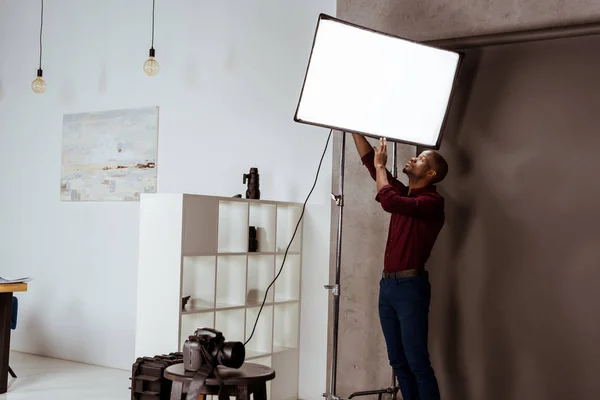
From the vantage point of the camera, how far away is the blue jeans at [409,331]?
3.90 m

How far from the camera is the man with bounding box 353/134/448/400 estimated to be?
390 centimetres

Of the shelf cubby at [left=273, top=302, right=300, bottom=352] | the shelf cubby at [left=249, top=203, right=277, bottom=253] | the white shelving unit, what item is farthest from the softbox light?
the shelf cubby at [left=273, top=302, right=300, bottom=352]

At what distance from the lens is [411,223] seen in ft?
13.0

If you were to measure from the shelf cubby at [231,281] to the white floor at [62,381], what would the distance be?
1.01 m

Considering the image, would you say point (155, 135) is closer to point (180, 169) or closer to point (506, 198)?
point (180, 169)

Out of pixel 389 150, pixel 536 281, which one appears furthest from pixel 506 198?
pixel 389 150

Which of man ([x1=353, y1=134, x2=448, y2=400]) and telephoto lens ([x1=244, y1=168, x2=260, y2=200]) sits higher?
telephoto lens ([x1=244, y1=168, x2=260, y2=200])

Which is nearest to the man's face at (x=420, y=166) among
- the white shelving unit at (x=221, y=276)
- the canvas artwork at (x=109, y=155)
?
the white shelving unit at (x=221, y=276)

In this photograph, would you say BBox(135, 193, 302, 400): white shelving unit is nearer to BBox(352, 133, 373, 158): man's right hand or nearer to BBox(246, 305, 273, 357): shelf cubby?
BBox(246, 305, 273, 357): shelf cubby

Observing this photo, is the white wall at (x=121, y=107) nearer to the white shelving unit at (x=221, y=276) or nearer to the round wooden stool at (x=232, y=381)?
the white shelving unit at (x=221, y=276)

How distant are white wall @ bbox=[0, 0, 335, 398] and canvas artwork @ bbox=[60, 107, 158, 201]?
10cm

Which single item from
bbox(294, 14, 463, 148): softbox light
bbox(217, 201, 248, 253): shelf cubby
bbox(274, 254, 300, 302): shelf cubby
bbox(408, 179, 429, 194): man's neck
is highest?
bbox(294, 14, 463, 148): softbox light

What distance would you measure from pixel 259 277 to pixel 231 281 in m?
0.32

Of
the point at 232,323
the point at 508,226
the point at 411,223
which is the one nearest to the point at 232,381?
the point at 411,223
